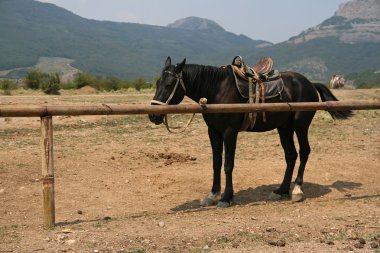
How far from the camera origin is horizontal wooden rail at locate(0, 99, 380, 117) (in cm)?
548

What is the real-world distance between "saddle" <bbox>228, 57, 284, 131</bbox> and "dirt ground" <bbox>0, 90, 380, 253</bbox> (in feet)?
4.34

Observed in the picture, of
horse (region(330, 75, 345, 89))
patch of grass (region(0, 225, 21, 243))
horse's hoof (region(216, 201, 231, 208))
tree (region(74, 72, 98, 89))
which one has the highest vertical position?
horse (region(330, 75, 345, 89))

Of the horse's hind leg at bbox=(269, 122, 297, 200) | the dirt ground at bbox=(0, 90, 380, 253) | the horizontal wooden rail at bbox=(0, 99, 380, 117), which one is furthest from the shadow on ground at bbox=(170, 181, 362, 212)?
the horizontal wooden rail at bbox=(0, 99, 380, 117)

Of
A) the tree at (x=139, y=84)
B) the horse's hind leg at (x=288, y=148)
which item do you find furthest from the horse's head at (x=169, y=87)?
the tree at (x=139, y=84)

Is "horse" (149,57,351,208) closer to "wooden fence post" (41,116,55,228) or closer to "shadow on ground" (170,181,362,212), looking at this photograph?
"shadow on ground" (170,181,362,212)

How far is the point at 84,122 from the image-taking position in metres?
15.5

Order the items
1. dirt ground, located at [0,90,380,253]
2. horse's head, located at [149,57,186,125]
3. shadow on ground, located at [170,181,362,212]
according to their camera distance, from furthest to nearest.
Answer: shadow on ground, located at [170,181,362,212] < horse's head, located at [149,57,186,125] < dirt ground, located at [0,90,380,253]

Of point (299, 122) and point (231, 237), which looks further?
point (299, 122)

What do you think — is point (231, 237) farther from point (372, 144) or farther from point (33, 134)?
point (33, 134)

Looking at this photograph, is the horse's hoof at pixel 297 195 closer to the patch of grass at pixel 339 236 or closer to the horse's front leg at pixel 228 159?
the horse's front leg at pixel 228 159

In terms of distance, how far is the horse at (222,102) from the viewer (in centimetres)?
655

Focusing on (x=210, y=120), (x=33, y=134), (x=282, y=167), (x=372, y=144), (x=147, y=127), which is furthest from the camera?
(x=147, y=127)

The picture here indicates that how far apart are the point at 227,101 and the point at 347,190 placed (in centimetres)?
273

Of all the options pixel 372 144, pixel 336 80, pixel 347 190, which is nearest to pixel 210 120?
pixel 347 190
